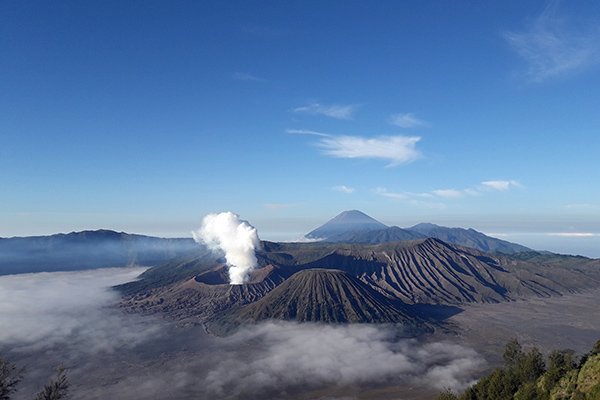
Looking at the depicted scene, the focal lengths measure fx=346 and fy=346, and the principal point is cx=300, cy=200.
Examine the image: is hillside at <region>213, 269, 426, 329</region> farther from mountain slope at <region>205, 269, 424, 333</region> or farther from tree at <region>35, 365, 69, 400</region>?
tree at <region>35, 365, 69, 400</region>

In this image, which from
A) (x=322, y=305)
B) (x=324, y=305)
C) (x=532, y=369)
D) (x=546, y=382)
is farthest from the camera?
(x=324, y=305)

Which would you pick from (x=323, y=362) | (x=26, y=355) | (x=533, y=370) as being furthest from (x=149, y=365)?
(x=533, y=370)

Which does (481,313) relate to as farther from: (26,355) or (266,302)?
(26,355)

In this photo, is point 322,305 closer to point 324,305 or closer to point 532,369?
point 324,305

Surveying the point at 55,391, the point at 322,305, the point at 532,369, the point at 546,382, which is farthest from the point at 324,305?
the point at 55,391

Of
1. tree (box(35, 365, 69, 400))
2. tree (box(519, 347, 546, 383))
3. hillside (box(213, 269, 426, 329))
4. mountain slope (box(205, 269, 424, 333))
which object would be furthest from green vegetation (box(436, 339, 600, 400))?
hillside (box(213, 269, 426, 329))

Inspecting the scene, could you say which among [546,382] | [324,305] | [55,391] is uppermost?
[55,391]

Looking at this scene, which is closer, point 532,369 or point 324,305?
point 532,369

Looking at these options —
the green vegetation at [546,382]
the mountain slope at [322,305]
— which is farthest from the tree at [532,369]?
the mountain slope at [322,305]

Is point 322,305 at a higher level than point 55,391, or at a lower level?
lower
